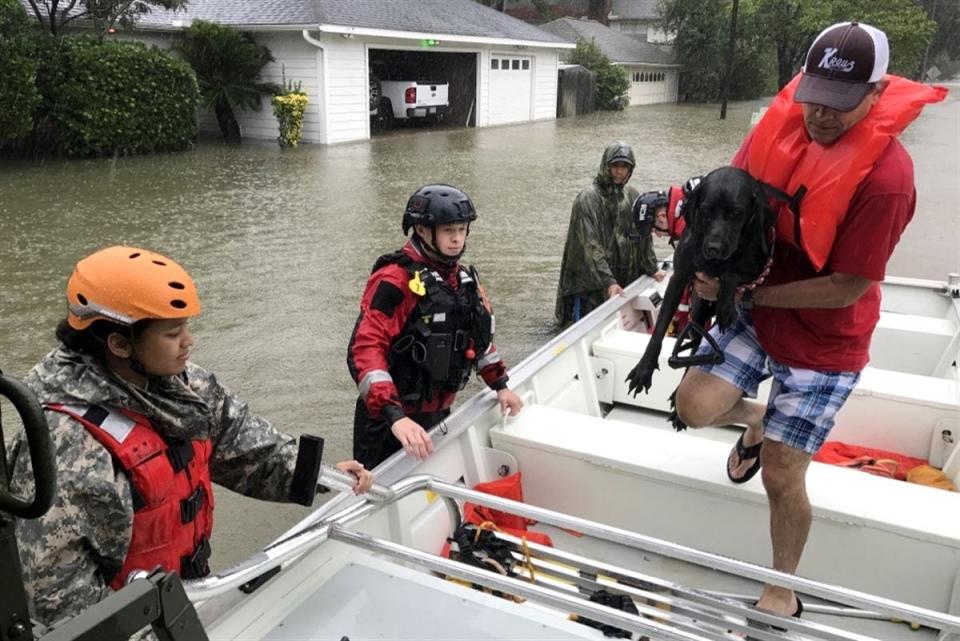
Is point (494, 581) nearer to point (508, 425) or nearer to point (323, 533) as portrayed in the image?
point (323, 533)

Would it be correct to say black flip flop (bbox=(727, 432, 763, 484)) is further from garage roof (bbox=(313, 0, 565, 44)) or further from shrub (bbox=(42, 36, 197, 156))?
garage roof (bbox=(313, 0, 565, 44))

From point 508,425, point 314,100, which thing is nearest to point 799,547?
point 508,425

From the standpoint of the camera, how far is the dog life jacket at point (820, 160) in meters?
2.30

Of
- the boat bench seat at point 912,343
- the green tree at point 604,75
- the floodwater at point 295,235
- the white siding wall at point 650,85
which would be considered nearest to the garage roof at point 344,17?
the floodwater at point 295,235

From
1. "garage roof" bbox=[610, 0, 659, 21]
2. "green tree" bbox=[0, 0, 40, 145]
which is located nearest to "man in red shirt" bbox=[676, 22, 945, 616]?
"green tree" bbox=[0, 0, 40, 145]

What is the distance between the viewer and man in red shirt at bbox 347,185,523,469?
2.88m

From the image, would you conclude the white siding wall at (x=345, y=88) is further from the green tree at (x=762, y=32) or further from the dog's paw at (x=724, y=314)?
the green tree at (x=762, y=32)

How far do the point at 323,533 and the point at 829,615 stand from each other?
1.95m

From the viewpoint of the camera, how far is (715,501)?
311cm

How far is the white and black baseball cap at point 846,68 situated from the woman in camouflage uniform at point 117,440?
186cm

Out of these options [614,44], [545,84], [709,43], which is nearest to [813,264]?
[545,84]

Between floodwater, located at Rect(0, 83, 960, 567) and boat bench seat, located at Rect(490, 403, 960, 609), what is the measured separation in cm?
183

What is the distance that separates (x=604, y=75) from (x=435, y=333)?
31.1 metres

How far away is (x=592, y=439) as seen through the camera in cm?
337
